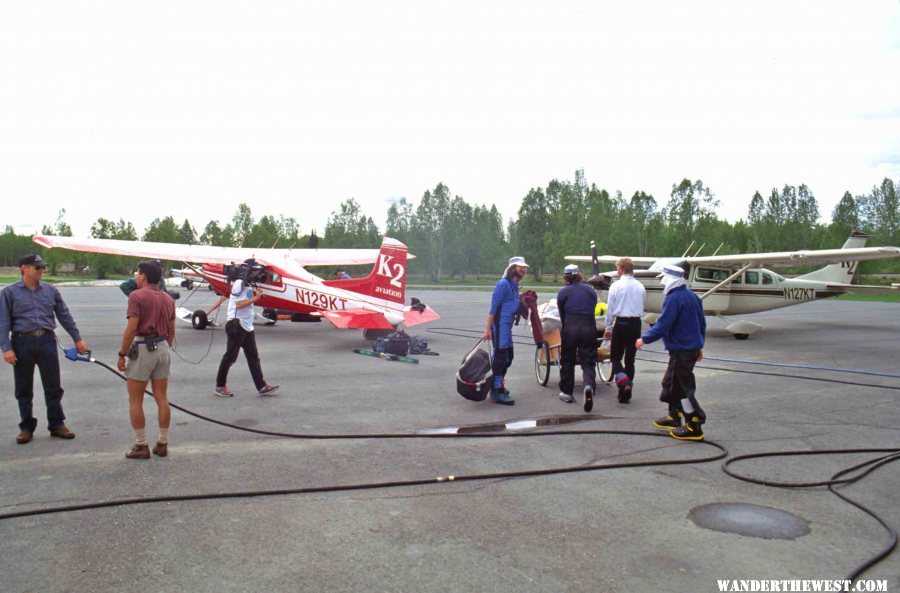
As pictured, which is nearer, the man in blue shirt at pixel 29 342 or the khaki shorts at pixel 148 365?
the khaki shorts at pixel 148 365

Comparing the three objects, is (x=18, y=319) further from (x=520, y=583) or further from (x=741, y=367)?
(x=741, y=367)

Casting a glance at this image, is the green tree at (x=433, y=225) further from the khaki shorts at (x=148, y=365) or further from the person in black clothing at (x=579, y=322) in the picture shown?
the khaki shorts at (x=148, y=365)

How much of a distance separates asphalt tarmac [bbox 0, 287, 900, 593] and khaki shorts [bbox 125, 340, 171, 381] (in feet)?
2.55

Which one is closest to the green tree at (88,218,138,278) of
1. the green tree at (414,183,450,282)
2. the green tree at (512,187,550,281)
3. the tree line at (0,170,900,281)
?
the tree line at (0,170,900,281)

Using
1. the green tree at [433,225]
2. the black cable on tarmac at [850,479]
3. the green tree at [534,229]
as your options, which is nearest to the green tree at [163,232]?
the green tree at [433,225]

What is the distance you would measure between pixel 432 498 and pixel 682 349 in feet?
11.2

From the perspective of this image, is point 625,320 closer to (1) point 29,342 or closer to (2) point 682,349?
(2) point 682,349

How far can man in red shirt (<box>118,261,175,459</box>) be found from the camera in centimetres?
552

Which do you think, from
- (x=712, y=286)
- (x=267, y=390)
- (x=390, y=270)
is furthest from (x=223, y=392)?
(x=712, y=286)

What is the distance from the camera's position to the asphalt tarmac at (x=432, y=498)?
348 centimetres

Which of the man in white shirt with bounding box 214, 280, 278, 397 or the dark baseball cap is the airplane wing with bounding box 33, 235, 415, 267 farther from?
the dark baseball cap

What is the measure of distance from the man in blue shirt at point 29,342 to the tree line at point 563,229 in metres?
48.6

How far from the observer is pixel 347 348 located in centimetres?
1395

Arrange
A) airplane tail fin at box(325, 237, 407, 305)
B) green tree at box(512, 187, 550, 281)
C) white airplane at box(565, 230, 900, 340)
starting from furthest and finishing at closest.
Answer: green tree at box(512, 187, 550, 281)
white airplane at box(565, 230, 900, 340)
airplane tail fin at box(325, 237, 407, 305)
